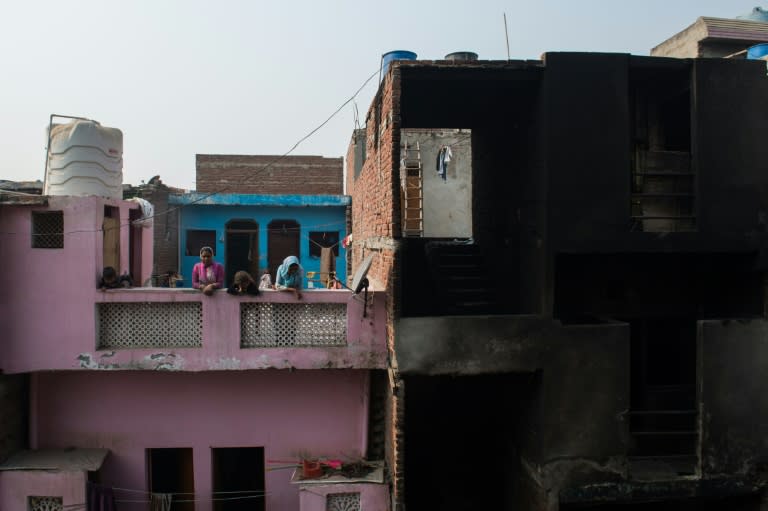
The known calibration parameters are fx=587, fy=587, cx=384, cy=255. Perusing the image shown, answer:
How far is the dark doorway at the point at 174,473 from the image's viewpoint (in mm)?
8812

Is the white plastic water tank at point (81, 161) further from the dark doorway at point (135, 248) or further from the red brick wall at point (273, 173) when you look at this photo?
the red brick wall at point (273, 173)

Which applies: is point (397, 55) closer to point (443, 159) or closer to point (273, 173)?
point (443, 159)

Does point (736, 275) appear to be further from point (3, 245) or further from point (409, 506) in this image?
point (3, 245)

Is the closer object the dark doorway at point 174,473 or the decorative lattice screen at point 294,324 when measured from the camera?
the decorative lattice screen at point 294,324

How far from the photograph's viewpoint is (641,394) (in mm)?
8516

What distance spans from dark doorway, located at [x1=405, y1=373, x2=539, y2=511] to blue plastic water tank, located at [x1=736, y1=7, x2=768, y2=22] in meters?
7.92

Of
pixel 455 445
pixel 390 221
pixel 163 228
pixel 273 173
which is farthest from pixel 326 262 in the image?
pixel 390 221

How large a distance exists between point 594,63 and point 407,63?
2282 millimetres

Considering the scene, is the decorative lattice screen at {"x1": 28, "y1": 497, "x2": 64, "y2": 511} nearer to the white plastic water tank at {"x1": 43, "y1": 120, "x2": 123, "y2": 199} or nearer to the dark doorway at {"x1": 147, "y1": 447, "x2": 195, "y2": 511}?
the dark doorway at {"x1": 147, "y1": 447, "x2": 195, "y2": 511}

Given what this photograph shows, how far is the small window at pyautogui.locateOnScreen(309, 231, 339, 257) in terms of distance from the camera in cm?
1905

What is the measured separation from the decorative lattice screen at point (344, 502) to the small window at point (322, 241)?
11635 mm

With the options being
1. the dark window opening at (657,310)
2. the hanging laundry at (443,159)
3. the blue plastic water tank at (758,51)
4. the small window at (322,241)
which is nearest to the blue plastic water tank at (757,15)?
the blue plastic water tank at (758,51)

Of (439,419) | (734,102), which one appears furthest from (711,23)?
(439,419)

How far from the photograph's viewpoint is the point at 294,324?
8.20 m
